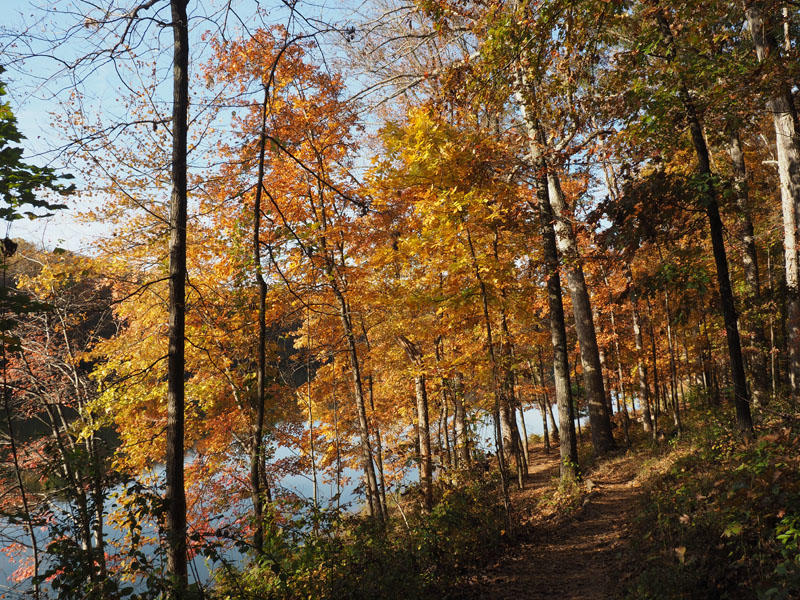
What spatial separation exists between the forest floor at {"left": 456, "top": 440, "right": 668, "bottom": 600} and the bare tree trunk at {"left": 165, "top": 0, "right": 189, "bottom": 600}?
399 cm

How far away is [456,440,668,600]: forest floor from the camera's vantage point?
245 inches

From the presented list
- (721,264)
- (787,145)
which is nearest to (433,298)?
(721,264)

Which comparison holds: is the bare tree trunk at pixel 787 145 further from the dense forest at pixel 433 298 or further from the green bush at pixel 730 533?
the green bush at pixel 730 533

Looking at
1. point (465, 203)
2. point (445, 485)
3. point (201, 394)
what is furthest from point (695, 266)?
point (201, 394)

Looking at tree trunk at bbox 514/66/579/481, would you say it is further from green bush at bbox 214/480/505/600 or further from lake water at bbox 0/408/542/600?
green bush at bbox 214/480/505/600

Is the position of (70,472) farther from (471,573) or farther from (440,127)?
(440,127)

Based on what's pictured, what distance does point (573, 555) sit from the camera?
743cm

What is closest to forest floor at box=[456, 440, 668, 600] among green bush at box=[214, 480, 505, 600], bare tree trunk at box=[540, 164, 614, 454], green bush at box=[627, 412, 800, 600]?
green bush at box=[214, 480, 505, 600]

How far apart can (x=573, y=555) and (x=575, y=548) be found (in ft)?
1.00

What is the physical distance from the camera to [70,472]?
13.8ft

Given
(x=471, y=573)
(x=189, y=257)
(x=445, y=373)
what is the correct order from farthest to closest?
(x=189, y=257) < (x=445, y=373) < (x=471, y=573)

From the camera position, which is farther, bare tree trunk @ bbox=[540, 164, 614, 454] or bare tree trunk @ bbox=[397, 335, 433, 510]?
bare tree trunk @ bbox=[540, 164, 614, 454]

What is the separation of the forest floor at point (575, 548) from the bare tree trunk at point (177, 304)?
3994mm

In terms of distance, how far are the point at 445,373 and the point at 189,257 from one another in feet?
25.1
